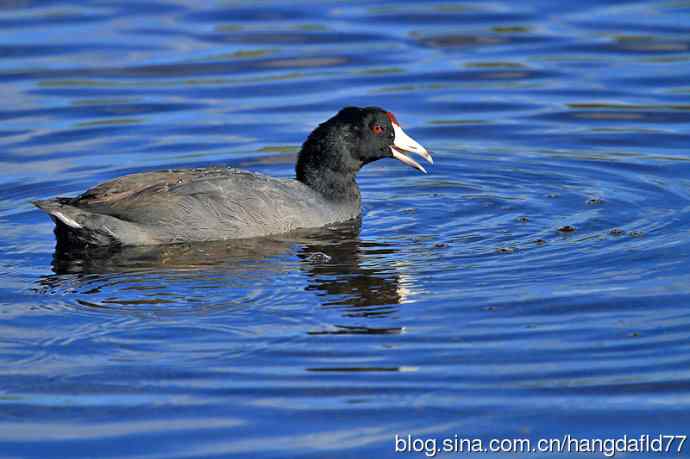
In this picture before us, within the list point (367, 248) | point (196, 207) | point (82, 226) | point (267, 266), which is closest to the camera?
point (267, 266)

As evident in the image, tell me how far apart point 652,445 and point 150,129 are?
316 inches

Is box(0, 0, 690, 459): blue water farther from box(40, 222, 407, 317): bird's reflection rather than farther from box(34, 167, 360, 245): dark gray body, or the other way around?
box(34, 167, 360, 245): dark gray body

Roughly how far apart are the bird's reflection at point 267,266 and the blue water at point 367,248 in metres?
0.03

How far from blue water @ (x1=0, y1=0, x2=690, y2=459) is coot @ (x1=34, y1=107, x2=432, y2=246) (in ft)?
0.72

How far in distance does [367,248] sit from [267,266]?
887 millimetres

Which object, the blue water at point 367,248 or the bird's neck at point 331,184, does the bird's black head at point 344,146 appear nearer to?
the bird's neck at point 331,184

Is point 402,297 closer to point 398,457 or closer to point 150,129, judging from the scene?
point 398,457

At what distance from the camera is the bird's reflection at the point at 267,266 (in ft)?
26.7

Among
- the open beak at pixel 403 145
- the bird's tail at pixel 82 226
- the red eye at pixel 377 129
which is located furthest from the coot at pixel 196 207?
the open beak at pixel 403 145

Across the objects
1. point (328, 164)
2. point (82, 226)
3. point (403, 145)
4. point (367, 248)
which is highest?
point (403, 145)

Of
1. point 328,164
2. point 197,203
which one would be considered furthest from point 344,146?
point 197,203

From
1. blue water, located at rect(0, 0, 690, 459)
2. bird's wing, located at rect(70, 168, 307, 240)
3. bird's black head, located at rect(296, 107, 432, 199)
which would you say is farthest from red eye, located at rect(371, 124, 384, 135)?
bird's wing, located at rect(70, 168, 307, 240)

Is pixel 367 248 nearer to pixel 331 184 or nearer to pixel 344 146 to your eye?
pixel 331 184

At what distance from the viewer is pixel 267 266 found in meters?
8.79
